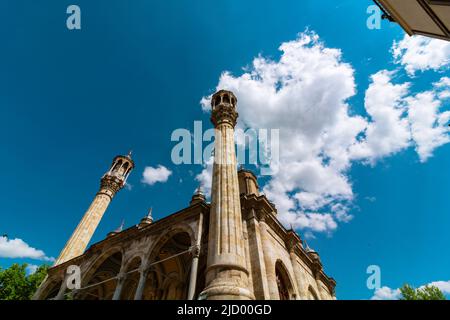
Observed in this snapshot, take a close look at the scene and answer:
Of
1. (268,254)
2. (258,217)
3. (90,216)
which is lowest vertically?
(268,254)

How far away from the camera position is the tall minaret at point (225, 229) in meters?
8.19

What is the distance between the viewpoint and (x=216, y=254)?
31.1 ft

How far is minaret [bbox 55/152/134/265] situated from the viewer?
72.4ft

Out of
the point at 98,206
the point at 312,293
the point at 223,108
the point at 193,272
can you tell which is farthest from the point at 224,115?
the point at 98,206

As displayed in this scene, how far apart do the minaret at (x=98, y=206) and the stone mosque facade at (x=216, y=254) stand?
0.21 meters

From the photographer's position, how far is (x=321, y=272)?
2062 centimetres

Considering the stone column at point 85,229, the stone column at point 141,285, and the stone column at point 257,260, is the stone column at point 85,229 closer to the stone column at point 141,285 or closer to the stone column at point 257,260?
the stone column at point 141,285

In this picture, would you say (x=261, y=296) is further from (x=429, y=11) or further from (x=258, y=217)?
(x=429, y=11)

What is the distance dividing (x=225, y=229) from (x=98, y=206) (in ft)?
68.9

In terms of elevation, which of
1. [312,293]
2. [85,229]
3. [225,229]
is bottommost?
[312,293]

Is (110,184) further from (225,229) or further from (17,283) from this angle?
(225,229)

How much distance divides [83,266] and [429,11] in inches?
828

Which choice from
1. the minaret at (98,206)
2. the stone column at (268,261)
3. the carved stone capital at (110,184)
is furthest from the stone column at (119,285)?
the carved stone capital at (110,184)
